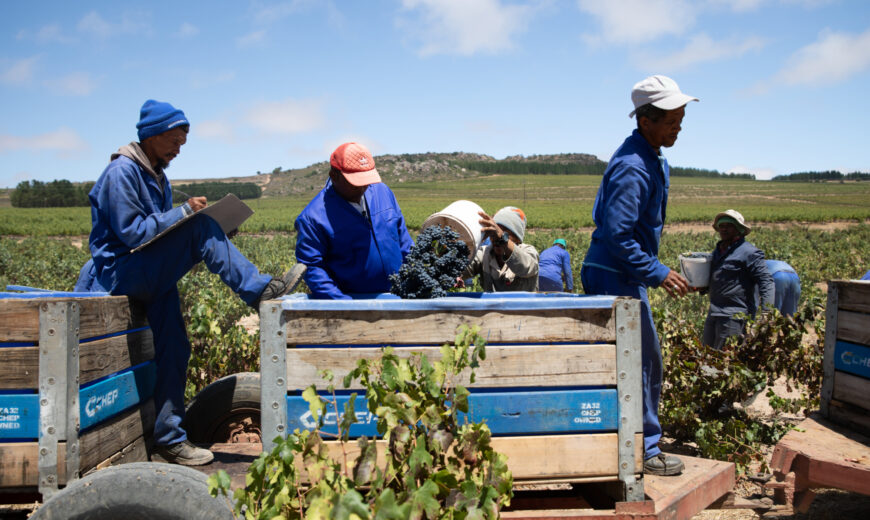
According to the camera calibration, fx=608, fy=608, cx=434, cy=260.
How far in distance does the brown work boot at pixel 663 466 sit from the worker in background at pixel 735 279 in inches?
140

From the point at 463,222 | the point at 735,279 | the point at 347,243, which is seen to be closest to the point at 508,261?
the point at 463,222

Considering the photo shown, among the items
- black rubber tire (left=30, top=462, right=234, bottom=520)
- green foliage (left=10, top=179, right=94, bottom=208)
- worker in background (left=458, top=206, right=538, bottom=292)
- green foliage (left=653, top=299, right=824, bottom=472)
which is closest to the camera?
black rubber tire (left=30, top=462, right=234, bottom=520)

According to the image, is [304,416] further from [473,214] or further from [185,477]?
[473,214]

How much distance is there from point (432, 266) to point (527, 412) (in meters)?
0.76

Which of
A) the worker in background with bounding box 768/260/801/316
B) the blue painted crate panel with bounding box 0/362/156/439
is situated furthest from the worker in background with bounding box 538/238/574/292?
the blue painted crate panel with bounding box 0/362/156/439

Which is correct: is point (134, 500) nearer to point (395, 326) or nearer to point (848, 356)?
point (395, 326)

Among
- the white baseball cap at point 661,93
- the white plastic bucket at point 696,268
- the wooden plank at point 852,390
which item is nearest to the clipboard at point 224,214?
the white baseball cap at point 661,93

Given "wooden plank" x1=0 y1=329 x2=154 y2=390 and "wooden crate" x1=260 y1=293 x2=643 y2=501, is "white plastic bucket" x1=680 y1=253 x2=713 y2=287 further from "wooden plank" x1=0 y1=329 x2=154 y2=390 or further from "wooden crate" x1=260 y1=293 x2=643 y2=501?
"wooden plank" x1=0 y1=329 x2=154 y2=390

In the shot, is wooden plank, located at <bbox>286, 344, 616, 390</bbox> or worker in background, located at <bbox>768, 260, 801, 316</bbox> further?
worker in background, located at <bbox>768, 260, 801, 316</bbox>

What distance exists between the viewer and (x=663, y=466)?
2.95 metres

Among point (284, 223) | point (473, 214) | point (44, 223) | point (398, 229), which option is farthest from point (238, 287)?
point (44, 223)

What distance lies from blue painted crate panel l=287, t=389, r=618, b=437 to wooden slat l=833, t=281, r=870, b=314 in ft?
6.89

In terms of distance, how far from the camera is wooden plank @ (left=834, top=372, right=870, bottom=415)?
11.6ft

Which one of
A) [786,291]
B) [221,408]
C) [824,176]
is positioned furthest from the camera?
[824,176]
